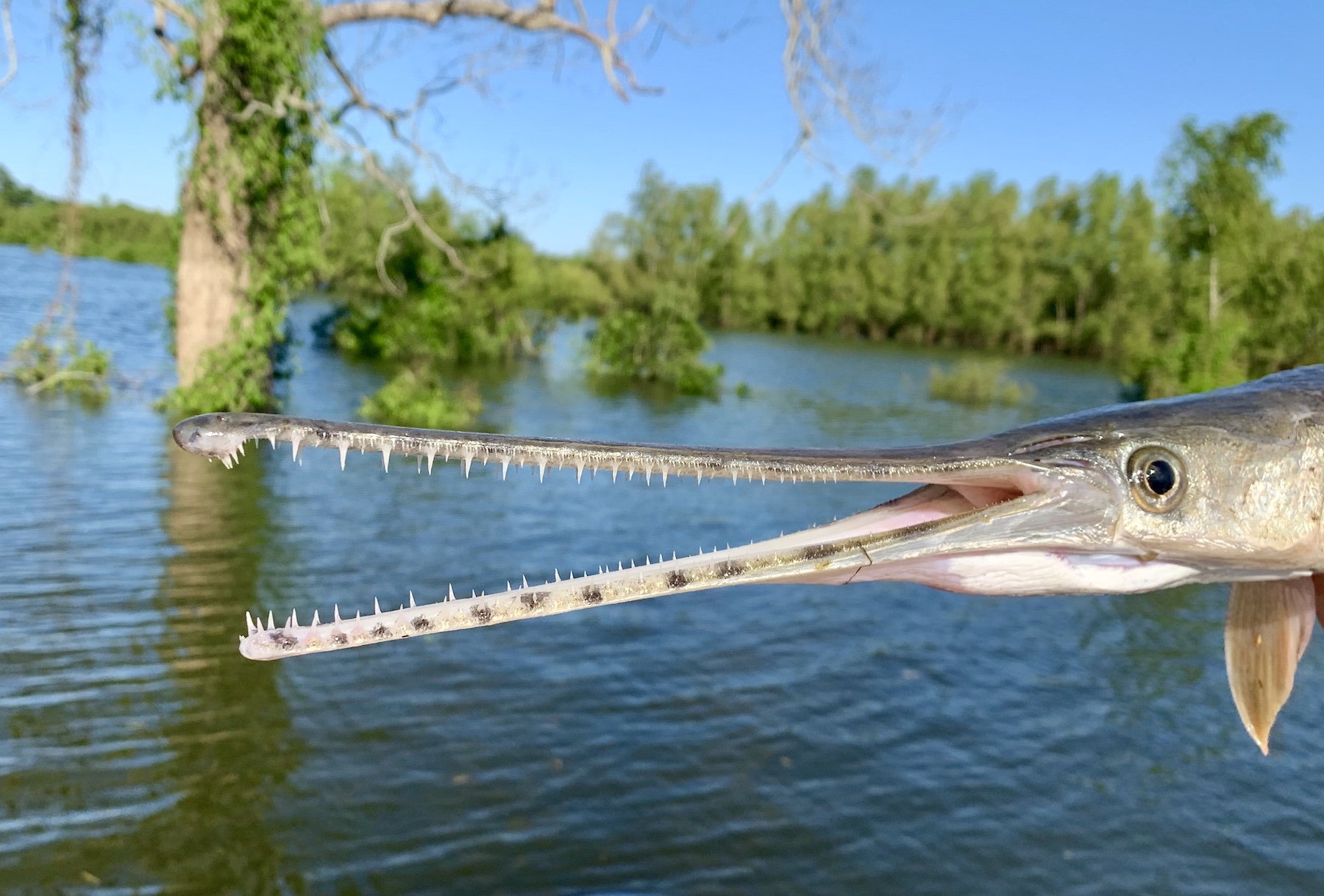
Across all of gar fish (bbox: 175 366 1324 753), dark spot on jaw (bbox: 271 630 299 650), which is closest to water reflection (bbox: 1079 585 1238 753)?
gar fish (bbox: 175 366 1324 753)

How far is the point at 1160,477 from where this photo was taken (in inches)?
78.2

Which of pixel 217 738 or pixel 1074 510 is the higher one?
pixel 1074 510

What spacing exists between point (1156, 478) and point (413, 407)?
44.5 ft

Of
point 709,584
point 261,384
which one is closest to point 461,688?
point 709,584

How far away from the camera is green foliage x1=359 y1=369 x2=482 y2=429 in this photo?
14.5 meters

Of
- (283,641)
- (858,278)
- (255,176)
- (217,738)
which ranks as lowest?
(217,738)

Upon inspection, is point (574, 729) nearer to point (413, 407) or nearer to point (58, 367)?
point (413, 407)

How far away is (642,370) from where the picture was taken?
82.2 feet

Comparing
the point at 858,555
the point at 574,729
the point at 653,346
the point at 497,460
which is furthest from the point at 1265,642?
the point at 653,346

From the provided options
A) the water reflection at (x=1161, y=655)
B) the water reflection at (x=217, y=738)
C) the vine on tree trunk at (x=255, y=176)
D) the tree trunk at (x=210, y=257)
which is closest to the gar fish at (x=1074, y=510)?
the water reflection at (x=217, y=738)

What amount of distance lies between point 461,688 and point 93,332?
66.7 ft

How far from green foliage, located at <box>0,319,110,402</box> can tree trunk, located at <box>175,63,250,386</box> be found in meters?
1.71

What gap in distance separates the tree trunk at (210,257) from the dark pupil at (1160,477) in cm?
1232

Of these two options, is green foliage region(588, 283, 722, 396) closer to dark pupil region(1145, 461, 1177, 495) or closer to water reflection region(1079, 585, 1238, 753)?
water reflection region(1079, 585, 1238, 753)
